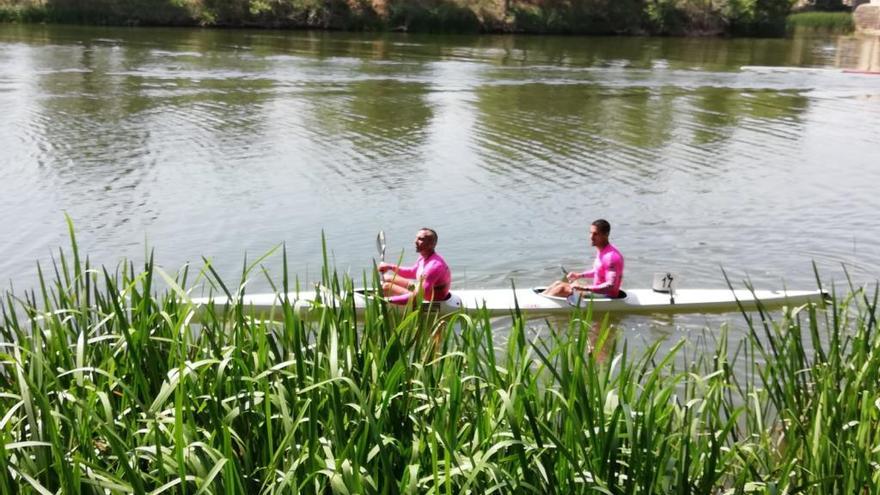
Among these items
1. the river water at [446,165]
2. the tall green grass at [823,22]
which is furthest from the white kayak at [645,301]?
the tall green grass at [823,22]

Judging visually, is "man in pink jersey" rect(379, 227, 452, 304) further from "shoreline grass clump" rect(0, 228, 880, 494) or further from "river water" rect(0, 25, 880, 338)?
"shoreline grass clump" rect(0, 228, 880, 494)

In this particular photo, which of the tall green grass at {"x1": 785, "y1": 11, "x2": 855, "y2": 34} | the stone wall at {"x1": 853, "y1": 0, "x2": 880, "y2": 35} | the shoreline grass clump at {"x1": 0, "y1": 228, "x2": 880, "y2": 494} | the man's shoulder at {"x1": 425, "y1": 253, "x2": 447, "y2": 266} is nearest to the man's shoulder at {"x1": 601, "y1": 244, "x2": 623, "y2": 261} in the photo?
the man's shoulder at {"x1": 425, "y1": 253, "x2": 447, "y2": 266}

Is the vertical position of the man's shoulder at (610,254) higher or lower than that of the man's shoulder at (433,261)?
lower

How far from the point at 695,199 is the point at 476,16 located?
35970 millimetres

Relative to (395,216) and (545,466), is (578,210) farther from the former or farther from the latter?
(545,466)

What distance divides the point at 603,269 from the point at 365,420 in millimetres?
6302

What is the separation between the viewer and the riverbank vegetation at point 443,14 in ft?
153

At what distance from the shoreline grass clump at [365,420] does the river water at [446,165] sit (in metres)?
3.08

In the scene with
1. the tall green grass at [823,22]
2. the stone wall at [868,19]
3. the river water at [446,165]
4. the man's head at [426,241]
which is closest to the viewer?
the man's head at [426,241]

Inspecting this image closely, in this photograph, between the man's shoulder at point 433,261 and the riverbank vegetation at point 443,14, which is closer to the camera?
the man's shoulder at point 433,261

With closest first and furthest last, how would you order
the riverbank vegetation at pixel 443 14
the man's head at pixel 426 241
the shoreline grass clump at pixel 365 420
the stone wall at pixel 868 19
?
the shoreline grass clump at pixel 365 420 < the man's head at pixel 426 241 < the riverbank vegetation at pixel 443 14 < the stone wall at pixel 868 19

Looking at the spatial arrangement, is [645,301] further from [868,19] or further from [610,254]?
[868,19]

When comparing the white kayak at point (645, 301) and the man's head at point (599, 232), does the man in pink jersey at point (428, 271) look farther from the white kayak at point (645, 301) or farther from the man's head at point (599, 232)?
the man's head at point (599, 232)

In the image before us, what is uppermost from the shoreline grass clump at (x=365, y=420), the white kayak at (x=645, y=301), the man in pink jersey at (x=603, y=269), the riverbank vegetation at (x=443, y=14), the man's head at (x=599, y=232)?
the riverbank vegetation at (x=443, y=14)
